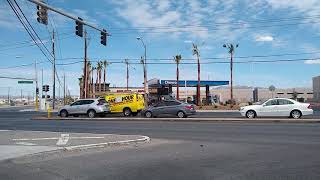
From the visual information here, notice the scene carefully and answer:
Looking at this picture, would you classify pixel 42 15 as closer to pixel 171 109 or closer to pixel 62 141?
pixel 62 141

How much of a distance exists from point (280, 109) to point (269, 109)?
0.72 m

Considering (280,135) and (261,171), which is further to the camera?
(280,135)

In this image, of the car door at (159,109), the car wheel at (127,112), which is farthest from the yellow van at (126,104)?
the car door at (159,109)

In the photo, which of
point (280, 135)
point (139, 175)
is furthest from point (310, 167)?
point (280, 135)

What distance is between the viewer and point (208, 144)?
51.0 ft

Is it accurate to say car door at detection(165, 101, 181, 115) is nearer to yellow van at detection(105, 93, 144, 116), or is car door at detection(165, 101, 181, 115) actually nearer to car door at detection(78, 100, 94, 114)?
yellow van at detection(105, 93, 144, 116)

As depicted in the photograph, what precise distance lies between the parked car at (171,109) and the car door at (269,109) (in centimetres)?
547

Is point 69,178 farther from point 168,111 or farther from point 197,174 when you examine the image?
point 168,111

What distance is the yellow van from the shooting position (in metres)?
37.6

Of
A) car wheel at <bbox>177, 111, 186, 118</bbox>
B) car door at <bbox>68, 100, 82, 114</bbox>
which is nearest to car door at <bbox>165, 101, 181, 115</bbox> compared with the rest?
car wheel at <bbox>177, 111, 186, 118</bbox>

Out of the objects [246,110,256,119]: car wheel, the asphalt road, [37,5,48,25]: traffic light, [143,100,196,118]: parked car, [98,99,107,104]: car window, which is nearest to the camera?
the asphalt road

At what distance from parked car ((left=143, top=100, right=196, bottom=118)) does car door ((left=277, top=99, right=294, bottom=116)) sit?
21.5ft

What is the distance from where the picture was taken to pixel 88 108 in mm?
36531

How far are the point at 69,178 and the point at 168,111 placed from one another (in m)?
24.9
